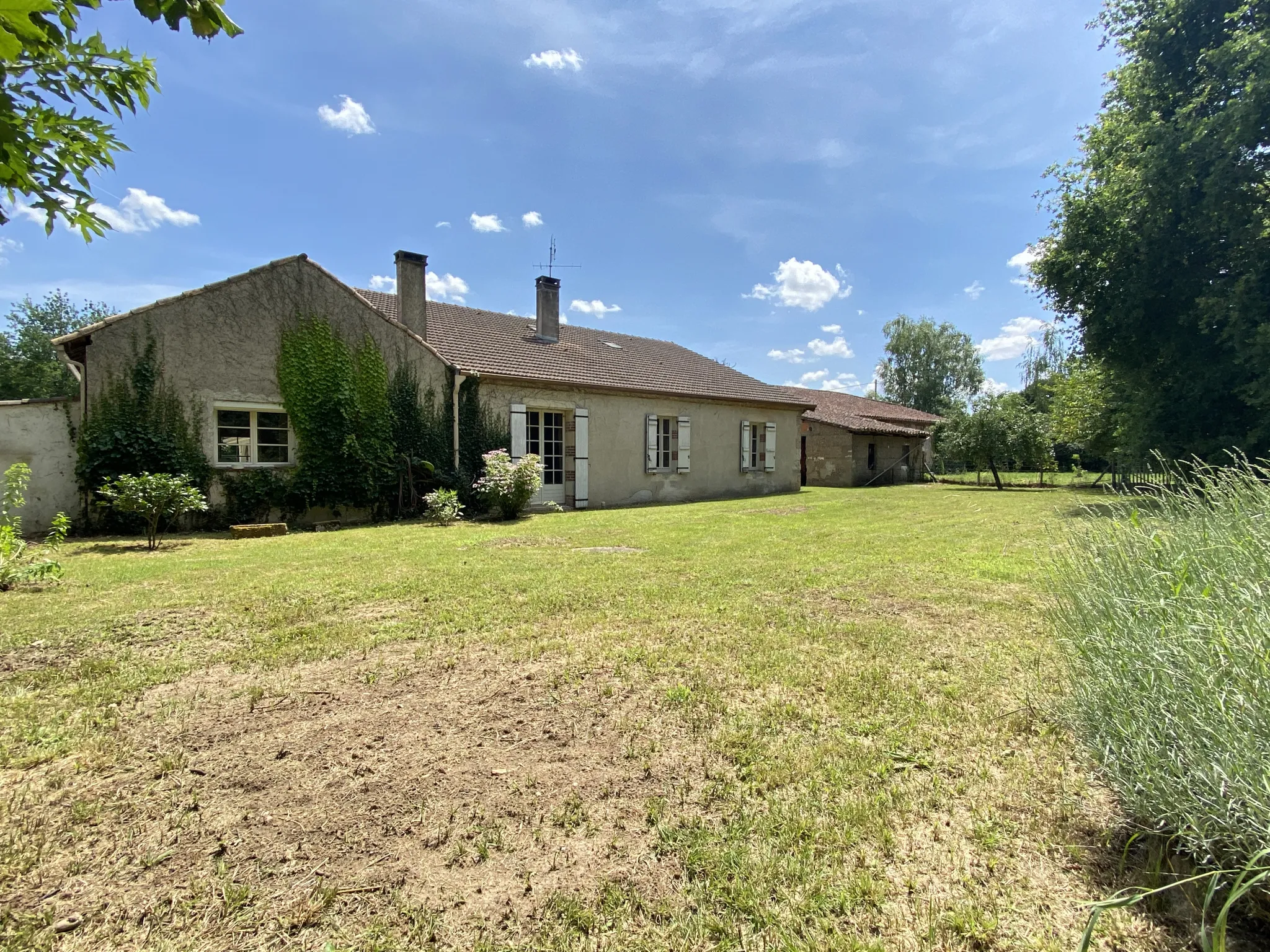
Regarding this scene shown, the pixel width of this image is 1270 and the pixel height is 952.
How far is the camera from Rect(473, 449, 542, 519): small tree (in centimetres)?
1054

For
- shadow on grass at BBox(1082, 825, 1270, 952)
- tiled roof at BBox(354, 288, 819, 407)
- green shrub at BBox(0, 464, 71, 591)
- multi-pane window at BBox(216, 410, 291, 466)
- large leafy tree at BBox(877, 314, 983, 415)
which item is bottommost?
shadow on grass at BBox(1082, 825, 1270, 952)

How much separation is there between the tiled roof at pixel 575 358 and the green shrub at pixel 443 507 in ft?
8.79

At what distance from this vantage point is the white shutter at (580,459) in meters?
12.9

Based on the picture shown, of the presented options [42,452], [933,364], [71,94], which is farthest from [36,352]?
[933,364]

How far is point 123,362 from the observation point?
8.76 m

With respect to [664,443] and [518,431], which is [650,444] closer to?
[664,443]

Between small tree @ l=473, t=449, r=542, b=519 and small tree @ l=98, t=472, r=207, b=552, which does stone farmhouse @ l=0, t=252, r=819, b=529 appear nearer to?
small tree @ l=473, t=449, r=542, b=519

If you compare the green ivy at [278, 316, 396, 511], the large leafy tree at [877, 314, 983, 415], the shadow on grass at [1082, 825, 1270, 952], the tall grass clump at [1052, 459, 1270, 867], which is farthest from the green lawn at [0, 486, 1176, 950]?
the large leafy tree at [877, 314, 983, 415]

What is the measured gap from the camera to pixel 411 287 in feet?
→ 39.2

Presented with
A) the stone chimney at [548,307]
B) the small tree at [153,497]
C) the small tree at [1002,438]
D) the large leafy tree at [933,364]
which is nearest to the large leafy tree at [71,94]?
the small tree at [153,497]

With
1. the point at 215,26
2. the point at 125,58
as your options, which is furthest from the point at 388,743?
the point at 125,58

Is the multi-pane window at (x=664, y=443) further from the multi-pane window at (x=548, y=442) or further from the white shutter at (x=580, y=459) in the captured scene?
the multi-pane window at (x=548, y=442)

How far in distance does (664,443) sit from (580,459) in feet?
9.25

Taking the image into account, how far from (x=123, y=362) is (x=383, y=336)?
12.5 ft
